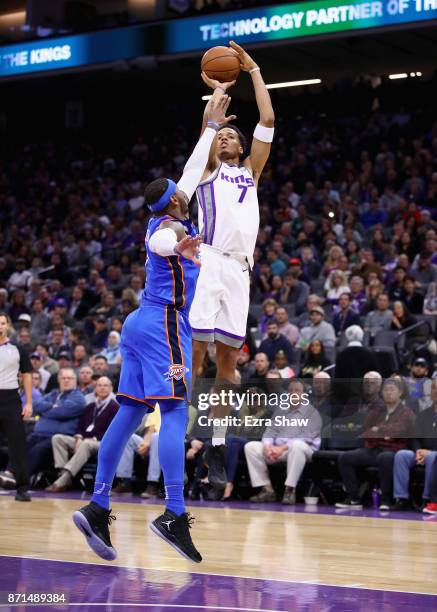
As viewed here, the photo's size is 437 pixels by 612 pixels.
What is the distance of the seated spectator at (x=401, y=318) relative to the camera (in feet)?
41.8

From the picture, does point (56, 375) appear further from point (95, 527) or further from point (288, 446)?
point (95, 527)

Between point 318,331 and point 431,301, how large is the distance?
5.04 ft

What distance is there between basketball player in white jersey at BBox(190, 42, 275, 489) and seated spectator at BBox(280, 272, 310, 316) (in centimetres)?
761

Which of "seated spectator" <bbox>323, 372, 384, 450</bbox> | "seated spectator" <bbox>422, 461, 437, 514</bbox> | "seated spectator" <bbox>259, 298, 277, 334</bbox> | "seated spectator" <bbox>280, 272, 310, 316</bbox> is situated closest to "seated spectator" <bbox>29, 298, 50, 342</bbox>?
"seated spectator" <bbox>280, 272, 310, 316</bbox>

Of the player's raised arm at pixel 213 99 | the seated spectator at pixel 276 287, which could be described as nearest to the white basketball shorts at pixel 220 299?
the player's raised arm at pixel 213 99

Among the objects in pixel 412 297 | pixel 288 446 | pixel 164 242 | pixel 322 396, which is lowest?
pixel 288 446

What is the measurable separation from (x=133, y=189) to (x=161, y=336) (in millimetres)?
16099

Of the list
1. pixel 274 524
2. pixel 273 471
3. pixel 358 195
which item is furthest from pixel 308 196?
pixel 274 524

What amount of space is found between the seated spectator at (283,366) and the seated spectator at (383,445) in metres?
1.30

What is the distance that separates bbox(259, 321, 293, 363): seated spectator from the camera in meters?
12.5

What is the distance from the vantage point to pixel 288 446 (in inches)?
427

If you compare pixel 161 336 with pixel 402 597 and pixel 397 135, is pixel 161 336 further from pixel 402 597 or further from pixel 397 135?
pixel 397 135

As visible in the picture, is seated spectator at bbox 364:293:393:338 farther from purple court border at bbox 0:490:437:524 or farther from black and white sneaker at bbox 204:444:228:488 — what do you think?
black and white sneaker at bbox 204:444:228:488

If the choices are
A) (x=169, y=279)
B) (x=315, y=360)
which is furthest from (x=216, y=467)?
(x=315, y=360)
